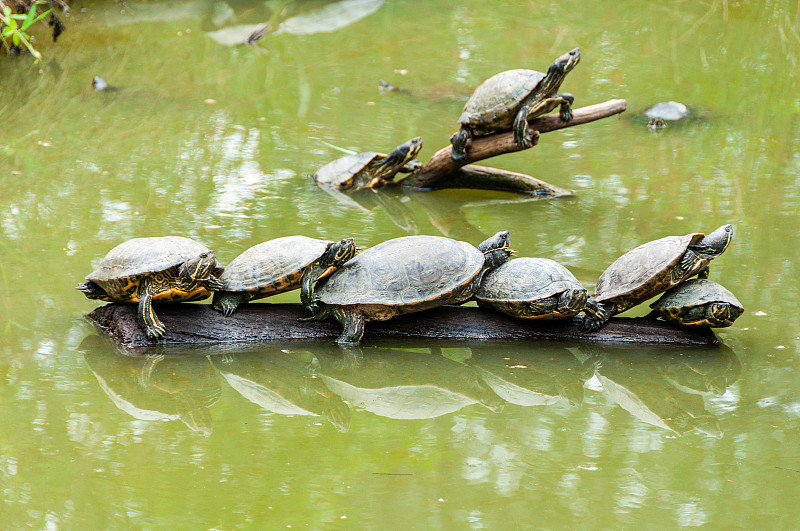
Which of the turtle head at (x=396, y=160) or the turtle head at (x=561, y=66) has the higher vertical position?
the turtle head at (x=561, y=66)

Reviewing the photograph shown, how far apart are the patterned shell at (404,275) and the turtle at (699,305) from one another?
1044mm

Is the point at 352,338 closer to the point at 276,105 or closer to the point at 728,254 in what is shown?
the point at 728,254

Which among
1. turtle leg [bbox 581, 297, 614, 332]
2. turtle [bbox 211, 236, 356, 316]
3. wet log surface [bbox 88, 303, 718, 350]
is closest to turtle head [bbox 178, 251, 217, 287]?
turtle [bbox 211, 236, 356, 316]

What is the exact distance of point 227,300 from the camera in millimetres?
4367

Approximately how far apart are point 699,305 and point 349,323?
188cm

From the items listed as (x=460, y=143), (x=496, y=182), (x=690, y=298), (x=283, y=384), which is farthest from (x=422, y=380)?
(x=496, y=182)

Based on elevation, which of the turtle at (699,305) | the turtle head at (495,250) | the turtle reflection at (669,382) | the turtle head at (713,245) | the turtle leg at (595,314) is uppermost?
the turtle head at (713,245)

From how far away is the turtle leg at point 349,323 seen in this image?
4.33 meters

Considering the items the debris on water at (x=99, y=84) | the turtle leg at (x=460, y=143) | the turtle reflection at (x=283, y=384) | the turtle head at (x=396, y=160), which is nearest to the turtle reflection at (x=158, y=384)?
the turtle reflection at (x=283, y=384)

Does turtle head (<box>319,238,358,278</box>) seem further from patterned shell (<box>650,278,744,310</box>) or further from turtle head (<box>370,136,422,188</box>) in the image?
turtle head (<box>370,136,422,188</box>)

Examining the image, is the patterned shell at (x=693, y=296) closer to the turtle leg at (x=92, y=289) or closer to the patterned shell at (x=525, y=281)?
the patterned shell at (x=525, y=281)

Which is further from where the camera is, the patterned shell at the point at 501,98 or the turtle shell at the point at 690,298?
the patterned shell at the point at 501,98

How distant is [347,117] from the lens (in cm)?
898

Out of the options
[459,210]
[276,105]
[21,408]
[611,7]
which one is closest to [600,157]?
[459,210]
